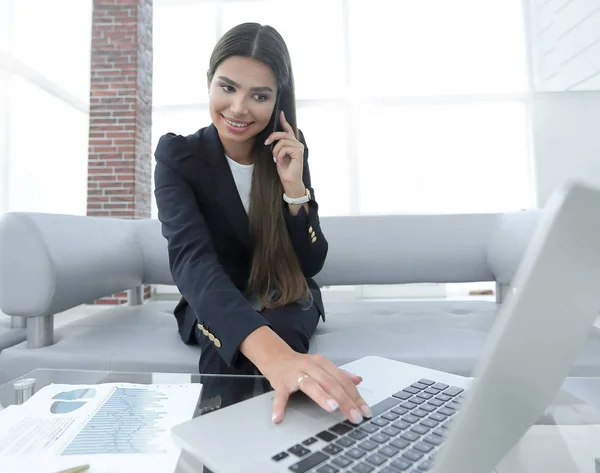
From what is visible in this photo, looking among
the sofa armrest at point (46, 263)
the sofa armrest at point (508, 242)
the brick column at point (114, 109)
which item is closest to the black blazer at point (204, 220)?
the sofa armrest at point (46, 263)

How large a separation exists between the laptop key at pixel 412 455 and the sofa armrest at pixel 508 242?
109 cm

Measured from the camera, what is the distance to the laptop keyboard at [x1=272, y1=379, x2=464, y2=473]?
36cm

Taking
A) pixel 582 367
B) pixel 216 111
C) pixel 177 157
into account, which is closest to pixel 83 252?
pixel 177 157

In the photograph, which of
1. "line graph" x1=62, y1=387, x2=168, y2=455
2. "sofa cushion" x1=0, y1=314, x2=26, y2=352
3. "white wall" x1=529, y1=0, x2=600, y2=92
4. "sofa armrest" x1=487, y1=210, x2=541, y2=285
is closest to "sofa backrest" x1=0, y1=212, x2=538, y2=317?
"sofa armrest" x1=487, y1=210, x2=541, y2=285

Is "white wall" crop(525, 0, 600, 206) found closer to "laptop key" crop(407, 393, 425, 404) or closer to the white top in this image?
the white top

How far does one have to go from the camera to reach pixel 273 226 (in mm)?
1102

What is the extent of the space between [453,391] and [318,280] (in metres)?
1.07

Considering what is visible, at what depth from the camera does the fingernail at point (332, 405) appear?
445mm

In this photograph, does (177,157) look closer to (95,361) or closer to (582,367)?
(95,361)

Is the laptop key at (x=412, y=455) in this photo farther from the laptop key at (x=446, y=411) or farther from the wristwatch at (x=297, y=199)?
the wristwatch at (x=297, y=199)

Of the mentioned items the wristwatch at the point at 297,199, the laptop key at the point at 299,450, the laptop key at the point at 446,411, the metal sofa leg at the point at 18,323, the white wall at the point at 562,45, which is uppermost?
the white wall at the point at 562,45

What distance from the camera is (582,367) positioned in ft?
3.16

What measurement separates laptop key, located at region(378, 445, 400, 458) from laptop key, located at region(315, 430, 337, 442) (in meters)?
0.05

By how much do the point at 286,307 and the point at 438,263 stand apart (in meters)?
0.82
